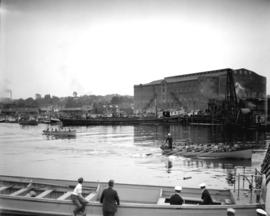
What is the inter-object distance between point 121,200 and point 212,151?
1396cm

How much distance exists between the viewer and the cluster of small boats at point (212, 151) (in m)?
20.7

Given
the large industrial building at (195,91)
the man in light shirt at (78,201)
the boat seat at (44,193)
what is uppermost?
the large industrial building at (195,91)

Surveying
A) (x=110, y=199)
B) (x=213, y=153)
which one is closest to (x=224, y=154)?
(x=213, y=153)

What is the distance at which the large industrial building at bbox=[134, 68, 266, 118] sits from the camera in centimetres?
7125

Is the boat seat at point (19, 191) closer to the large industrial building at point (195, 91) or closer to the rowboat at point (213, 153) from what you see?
the rowboat at point (213, 153)

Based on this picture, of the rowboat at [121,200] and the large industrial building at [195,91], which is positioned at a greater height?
the large industrial building at [195,91]

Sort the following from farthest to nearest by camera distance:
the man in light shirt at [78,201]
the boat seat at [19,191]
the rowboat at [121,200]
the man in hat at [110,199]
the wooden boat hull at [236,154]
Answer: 1. the wooden boat hull at [236,154]
2. the boat seat at [19,191]
3. the man in light shirt at [78,201]
4. the rowboat at [121,200]
5. the man in hat at [110,199]

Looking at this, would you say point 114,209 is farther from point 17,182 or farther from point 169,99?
point 169,99

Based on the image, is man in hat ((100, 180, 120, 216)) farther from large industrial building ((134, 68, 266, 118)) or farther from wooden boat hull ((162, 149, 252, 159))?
large industrial building ((134, 68, 266, 118))

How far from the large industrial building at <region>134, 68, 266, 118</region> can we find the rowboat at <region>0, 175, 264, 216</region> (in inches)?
2076

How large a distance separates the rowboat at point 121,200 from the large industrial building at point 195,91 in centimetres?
5274

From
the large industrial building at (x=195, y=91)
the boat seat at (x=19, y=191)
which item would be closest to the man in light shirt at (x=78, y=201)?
the boat seat at (x=19, y=191)

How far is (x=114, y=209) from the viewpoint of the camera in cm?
677

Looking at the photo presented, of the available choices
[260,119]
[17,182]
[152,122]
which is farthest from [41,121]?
[17,182]
